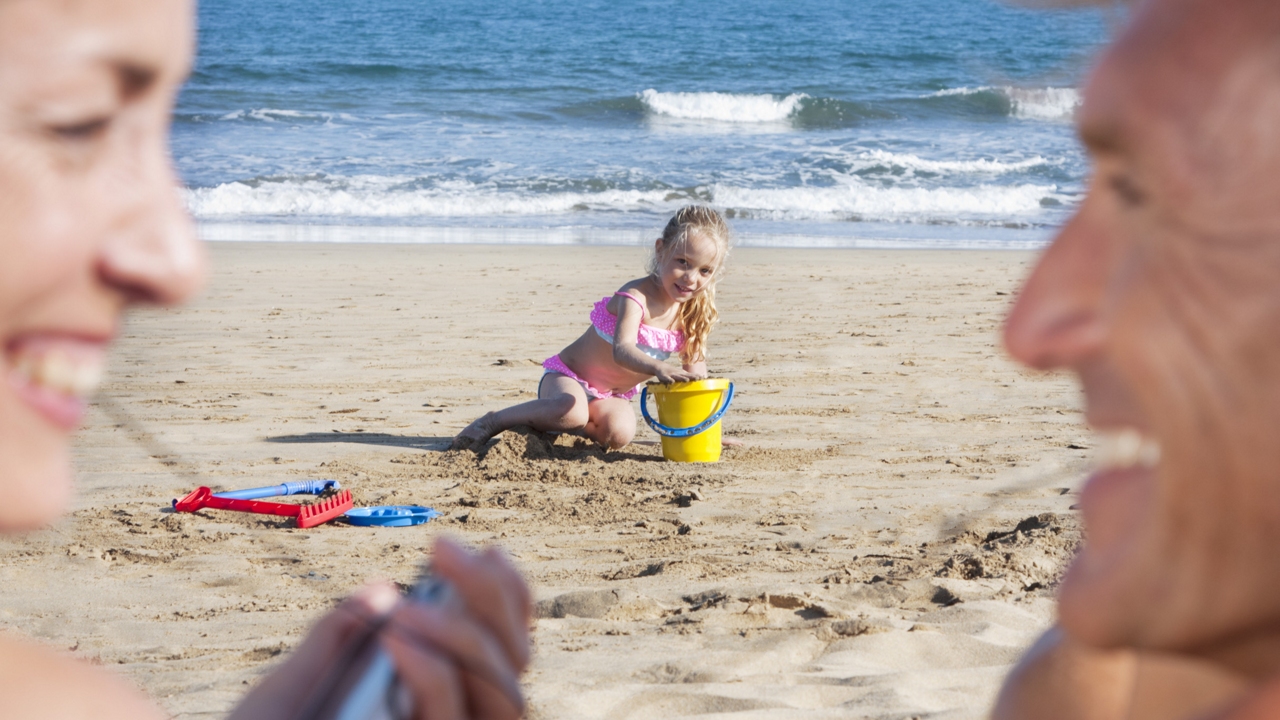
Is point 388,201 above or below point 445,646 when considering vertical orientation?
below

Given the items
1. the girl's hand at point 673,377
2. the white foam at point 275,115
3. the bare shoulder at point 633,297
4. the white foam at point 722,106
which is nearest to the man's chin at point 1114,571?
the girl's hand at point 673,377

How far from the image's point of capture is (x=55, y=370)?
823 millimetres

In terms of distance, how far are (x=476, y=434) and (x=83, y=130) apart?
4.72m

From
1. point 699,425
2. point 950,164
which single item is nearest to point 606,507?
point 699,425

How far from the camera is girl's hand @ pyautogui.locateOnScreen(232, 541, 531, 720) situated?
913 millimetres

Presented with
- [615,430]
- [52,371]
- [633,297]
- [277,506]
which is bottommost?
[615,430]

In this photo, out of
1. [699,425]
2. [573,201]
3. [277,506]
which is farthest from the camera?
[573,201]

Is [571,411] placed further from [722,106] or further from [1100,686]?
[722,106]

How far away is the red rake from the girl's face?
2354 millimetres

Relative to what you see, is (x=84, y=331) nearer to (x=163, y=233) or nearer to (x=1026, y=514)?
(x=163, y=233)

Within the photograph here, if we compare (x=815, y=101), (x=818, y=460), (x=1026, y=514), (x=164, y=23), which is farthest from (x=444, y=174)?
(x=164, y=23)

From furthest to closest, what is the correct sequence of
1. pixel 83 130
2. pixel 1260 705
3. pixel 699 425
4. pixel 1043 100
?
pixel 699 425 → pixel 1043 100 → pixel 83 130 → pixel 1260 705

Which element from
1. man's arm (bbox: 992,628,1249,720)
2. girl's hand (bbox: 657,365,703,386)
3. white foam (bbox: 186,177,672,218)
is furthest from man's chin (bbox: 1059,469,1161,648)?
white foam (bbox: 186,177,672,218)

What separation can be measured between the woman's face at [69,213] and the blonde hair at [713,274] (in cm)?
530
